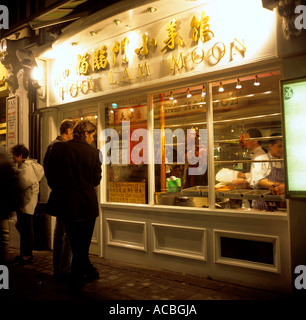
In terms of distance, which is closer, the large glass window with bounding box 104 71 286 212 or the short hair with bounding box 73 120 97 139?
the short hair with bounding box 73 120 97 139

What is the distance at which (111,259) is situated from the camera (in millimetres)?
6043

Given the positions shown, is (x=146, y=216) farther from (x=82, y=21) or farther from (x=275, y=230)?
(x=82, y=21)

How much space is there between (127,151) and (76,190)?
2.10 metres

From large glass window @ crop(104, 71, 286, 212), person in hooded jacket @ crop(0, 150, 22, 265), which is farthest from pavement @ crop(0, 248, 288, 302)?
person in hooded jacket @ crop(0, 150, 22, 265)

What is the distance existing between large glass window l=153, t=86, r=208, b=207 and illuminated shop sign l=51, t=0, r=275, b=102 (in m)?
0.59

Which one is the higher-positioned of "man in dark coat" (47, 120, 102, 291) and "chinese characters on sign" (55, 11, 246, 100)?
"chinese characters on sign" (55, 11, 246, 100)

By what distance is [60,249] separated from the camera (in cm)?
484

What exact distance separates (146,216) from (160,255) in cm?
72

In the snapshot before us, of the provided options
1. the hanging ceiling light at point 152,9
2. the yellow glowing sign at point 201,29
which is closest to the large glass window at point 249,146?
the yellow glowing sign at point 201,29

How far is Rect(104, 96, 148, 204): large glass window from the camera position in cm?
591

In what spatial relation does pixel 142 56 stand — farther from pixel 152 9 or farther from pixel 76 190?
pixel 76 190

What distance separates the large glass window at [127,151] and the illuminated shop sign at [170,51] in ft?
1.83

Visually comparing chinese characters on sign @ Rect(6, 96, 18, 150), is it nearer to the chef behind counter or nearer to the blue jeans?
the blue jeans
